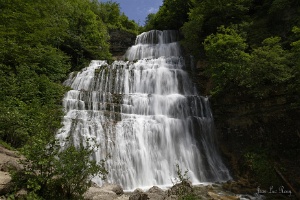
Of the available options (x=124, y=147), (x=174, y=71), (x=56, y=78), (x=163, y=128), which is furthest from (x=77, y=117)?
(x=174, y=71)

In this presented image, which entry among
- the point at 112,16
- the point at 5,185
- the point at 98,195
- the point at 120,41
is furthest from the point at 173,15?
the point at 5,185

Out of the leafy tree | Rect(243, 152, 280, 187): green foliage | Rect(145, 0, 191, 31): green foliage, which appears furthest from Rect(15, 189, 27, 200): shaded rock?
Rect(145, 0, 191, 31): green foliage

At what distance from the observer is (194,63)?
21.3 metres

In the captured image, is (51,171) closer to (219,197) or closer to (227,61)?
(219,197)

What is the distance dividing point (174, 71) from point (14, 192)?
16.5 m

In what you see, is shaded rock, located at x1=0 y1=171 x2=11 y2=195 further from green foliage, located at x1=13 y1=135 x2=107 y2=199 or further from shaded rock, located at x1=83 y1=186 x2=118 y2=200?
shaded rock, located at x1=83 y1=186 x2=118 y2=200

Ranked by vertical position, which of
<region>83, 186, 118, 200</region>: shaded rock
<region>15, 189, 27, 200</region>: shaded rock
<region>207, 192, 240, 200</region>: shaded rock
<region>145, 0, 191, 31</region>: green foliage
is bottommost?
<region>207, 192, 240, 200</region>: shaded rock

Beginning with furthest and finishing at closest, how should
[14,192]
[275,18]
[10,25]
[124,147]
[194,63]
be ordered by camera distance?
[194,63] < [275,18] < [124,147] < [10,25] < [14,192]

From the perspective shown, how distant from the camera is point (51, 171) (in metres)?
5.66

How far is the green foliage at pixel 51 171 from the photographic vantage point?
213 inches

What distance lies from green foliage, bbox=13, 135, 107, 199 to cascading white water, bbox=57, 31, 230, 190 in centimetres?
602

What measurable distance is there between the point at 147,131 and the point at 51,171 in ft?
28.4

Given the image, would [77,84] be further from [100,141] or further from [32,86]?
[100,141]

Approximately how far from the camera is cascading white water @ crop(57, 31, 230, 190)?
41.0 feet
